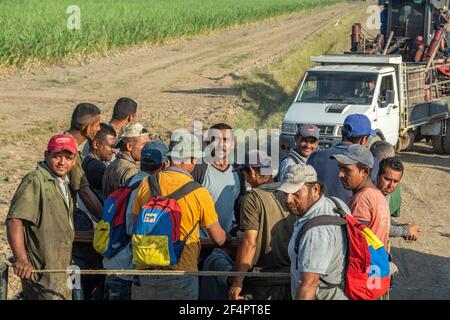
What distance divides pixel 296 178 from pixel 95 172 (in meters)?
2.92

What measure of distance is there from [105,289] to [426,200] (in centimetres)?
844

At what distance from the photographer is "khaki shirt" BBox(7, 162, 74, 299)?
6.28 meters

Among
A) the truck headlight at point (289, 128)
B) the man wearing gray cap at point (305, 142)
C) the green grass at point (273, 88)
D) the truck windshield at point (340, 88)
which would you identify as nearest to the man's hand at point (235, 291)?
the man wearing gray cap at point (305, 142)

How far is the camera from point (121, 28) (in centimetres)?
3725

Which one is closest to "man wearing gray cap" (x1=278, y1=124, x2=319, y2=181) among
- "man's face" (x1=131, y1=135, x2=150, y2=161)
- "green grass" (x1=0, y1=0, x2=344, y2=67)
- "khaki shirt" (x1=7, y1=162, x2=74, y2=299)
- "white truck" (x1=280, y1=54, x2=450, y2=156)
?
"man's face" (x1=131, y1=135, x2=150, y2=161)

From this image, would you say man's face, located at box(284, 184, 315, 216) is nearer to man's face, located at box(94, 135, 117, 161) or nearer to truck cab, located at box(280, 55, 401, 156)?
man's face, located at box(94, 135, 117, 161)

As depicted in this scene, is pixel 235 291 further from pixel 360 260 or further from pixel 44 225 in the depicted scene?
pixel 44 225

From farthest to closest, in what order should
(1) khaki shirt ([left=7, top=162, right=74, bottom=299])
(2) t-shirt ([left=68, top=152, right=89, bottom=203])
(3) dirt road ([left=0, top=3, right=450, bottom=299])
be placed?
(3) dirt road ([left=0, top=3, right=450, bottom=299]), (2) t-shirt ([left=68, top=152, right=89, bottom=203]), (1) khaki shirt ([left=7, top=162, right=74, bottom=299])

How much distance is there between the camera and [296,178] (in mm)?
5672

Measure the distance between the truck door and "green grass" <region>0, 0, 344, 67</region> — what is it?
14622 millimetres

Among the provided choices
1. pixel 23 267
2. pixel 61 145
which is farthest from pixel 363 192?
pixel 23 267

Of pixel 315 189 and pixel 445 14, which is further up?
pixel 445 14

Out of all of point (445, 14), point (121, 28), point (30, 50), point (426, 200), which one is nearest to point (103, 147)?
point (426, 200)
